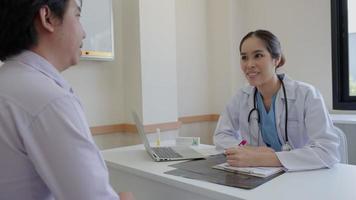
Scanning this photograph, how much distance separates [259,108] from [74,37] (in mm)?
1037

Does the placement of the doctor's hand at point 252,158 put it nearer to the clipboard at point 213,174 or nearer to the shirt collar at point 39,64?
the clipboard at point 213,174

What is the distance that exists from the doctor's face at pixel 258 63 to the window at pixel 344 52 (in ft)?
3.84

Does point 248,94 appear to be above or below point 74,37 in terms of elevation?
below

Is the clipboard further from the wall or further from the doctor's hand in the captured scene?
the wall

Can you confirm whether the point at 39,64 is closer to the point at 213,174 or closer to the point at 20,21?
the point at 20,21

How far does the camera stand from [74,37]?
76 centimetres

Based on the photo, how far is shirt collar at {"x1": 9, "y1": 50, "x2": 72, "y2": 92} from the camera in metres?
0.67

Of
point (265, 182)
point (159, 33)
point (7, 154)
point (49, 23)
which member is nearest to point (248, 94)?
point (265, 182)

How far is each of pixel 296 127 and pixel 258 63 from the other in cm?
36

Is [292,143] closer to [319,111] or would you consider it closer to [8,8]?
[319,111]

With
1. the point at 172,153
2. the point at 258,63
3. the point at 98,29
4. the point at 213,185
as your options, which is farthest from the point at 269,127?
the point at 98,29

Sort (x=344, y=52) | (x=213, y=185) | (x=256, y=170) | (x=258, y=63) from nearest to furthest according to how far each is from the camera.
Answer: (x=213, y=185)
(x=256, y=170)
(x=258, y=63)
(x=344, y=52)

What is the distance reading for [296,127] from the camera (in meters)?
1.46

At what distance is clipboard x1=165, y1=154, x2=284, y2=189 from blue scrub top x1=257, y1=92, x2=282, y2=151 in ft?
0.91
